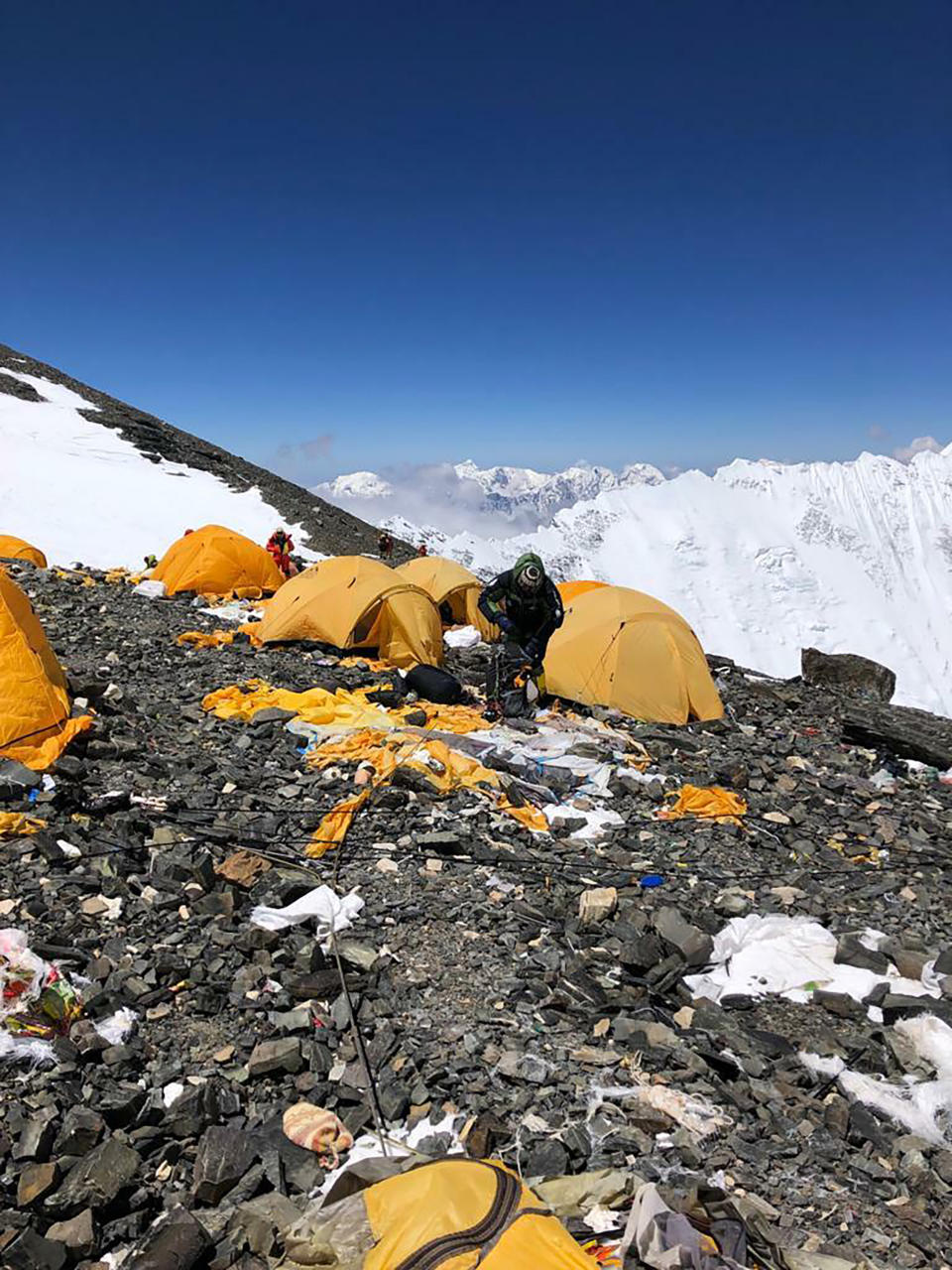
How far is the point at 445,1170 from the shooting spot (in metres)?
2.97

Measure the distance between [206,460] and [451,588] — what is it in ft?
122

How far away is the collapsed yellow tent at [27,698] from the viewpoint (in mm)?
7566

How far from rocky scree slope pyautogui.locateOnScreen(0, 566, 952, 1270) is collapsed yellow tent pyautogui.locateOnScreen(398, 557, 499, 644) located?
371 inches

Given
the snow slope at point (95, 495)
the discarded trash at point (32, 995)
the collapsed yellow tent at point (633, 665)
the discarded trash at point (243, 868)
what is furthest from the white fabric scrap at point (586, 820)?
the snow slope at point (95, 495)

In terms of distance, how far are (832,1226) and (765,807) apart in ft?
18.9

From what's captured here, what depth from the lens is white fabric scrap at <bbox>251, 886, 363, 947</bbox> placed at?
18.7ft

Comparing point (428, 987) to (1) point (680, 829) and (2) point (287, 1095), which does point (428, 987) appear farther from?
(1) point (680, 829)

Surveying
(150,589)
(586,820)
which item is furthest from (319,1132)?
(150,589)

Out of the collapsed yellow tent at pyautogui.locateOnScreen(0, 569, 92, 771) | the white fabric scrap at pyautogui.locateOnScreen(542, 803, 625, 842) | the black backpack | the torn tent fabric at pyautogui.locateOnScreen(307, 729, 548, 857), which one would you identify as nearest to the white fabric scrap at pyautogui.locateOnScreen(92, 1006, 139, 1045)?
the torn tent fabric at pyautogui.locateOnScreen(307, 729, 548, 857)

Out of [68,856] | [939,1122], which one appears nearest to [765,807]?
[939,1122]

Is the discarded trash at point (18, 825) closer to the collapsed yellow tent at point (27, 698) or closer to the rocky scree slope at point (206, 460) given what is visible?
the collapsed yellow tent at point (27, 698)

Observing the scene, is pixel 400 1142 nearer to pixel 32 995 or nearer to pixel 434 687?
pixel 32 995

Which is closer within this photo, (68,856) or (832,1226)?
(832,1226)

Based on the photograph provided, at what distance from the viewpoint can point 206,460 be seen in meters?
49.8
